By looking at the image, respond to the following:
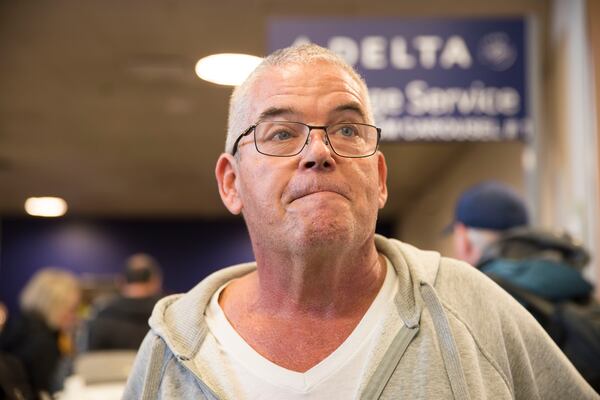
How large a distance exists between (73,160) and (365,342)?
9.65m

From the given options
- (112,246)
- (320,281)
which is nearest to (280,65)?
(320,281)

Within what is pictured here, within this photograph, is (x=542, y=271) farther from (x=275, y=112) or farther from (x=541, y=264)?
(x=275, y=112)

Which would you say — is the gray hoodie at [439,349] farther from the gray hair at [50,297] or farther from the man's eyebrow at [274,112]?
the gray hair at [50,297]

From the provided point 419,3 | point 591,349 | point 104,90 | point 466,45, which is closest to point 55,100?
point 104,90

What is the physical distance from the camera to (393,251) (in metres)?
1.46

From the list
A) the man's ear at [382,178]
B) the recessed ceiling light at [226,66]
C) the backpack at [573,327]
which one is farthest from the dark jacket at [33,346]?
the man's ear at [382,178]

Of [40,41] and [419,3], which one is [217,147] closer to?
[40,41]

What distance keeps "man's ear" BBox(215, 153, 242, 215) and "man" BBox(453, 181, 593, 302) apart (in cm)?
100

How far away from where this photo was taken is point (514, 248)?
2357 mm

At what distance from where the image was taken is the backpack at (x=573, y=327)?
1976 mm

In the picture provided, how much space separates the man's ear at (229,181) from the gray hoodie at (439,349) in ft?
0.66

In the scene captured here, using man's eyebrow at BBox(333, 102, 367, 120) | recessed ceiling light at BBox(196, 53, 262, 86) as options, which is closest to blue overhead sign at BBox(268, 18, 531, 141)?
recessed ceiling light at BBox(196, 53, 262, 86)

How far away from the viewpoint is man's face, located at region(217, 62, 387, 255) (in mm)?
1279

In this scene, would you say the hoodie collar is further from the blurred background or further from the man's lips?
the blurred background
